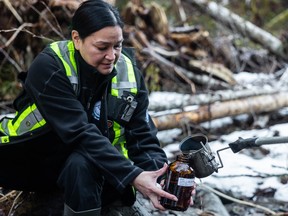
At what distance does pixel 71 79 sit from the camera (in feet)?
8.45

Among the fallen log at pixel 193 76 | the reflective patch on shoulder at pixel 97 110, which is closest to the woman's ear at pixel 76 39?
the reflective patch on shoulder at pixel 97 110

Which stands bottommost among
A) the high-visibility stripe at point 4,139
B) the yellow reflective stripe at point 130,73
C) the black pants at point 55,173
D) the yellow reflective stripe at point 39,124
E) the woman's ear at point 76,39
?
the black pants at point 55,173

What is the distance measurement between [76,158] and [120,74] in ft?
1.90

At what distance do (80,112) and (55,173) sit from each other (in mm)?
439

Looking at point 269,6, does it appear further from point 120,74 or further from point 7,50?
point 120,74

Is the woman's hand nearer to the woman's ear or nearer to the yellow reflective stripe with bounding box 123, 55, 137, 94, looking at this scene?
the yellow reflective stripe with bounding box 123, 55, 137, 94

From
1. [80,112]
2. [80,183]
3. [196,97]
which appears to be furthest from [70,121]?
[196,97]

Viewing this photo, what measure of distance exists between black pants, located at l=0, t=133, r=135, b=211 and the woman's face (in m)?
0.48

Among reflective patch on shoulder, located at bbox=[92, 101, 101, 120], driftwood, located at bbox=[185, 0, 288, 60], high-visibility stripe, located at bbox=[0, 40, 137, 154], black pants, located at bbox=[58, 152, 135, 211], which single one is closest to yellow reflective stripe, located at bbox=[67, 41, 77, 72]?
high-visibility stripe, located at bbox=[0, 40, 137, 154]

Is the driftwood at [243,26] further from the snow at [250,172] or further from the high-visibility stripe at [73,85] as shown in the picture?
the high-visibility stripe at [73,85]

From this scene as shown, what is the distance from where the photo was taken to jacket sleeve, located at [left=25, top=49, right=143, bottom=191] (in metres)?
2.45

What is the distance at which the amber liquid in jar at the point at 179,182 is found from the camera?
94.9 inches

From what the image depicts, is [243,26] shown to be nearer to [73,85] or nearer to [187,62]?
[187,62]

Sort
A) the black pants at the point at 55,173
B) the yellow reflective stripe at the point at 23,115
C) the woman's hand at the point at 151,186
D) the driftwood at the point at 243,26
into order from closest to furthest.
A: the woman's hand at the point at 151,186 → the black pants at the point at 55,173 → the yellow reflective stripe at the point at 23,115 → the driftwood at the point at 243,26
